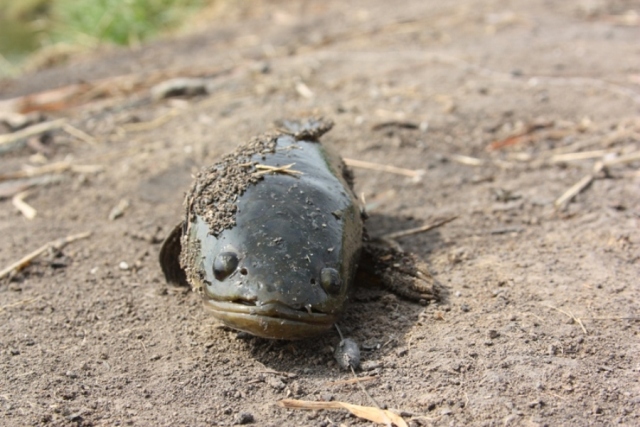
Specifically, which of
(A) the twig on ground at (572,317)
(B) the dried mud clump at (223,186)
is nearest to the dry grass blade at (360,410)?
(B) the dried mud clump at (223,186)

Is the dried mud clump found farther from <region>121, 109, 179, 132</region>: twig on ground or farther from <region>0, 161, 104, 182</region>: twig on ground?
<region>121, 109, 179, 132</region>: twig on ground

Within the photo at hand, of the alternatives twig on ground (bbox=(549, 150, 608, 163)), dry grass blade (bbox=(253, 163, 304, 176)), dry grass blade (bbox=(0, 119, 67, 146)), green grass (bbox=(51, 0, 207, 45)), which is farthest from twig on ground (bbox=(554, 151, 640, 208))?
green grass (bbox=(51, 0, 207, 45))

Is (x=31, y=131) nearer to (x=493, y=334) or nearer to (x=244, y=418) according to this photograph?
(x=244, y=418)

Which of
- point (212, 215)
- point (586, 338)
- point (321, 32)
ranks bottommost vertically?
point (321, 32)

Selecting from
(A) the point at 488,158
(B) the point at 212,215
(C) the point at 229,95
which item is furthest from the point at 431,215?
(C) the point at 229,95

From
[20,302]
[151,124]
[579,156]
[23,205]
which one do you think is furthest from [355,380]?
[151,124]

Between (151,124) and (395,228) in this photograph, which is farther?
(151,124)

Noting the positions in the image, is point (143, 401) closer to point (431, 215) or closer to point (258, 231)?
point (258, 231)
